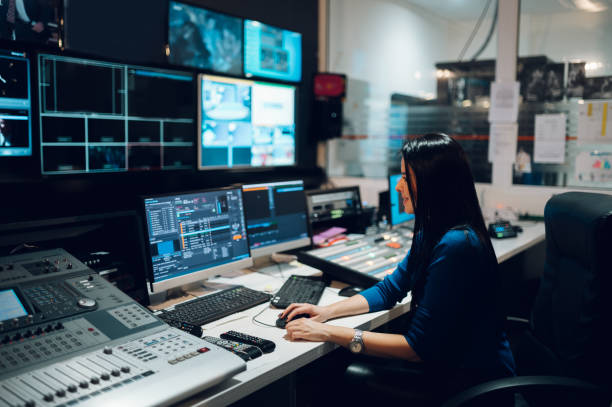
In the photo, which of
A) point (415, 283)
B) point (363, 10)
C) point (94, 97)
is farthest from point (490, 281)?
point (363, 10)

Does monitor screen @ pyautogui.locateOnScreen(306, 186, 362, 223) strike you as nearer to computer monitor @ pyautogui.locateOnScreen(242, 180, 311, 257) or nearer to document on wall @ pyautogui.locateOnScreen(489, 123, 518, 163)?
computer monitor @ pyautogui.locateOnScreen(242, 180, 311, 257)

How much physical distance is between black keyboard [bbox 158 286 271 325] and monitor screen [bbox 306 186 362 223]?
810mm

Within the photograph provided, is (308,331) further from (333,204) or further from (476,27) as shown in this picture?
(476,27)

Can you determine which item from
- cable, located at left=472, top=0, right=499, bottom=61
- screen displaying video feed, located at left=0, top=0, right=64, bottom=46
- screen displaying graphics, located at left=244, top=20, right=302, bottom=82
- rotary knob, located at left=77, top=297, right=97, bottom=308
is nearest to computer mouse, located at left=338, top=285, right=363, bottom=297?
rotary knob, located at left=77, top=297, right=97, bottom=308

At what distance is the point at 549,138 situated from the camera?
3.30 m

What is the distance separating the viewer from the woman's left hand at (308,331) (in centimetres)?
152

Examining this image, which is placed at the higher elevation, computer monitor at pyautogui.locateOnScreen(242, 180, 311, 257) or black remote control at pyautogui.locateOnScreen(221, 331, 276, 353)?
computer monitor at pyautogui.locateOnScreen(242, 180, 311, 257)

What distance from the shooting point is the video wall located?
8.12 feet

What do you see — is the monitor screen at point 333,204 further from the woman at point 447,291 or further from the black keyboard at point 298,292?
the woman at point 447,291

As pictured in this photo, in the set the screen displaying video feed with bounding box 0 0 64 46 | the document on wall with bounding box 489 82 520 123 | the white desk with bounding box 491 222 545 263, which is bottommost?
the white desk with bounding box 491 222 545 263

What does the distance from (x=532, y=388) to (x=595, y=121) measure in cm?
242

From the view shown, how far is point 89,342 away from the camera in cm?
119

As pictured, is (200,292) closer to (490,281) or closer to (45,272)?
(45,272)

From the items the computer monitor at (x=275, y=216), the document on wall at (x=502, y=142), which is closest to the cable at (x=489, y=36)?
the document on wall at (x=502, y=142)
